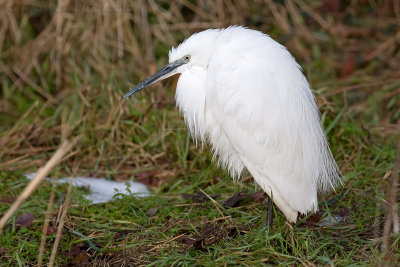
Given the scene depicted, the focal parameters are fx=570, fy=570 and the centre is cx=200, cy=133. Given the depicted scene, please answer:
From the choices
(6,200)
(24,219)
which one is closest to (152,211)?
(24,219)

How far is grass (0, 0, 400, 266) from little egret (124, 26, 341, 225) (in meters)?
0.23

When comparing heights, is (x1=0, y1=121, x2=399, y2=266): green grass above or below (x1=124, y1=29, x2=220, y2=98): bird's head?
below

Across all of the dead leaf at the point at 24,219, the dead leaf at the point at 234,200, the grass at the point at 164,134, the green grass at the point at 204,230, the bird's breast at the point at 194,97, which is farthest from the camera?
the dead leaf at the point at 234,200

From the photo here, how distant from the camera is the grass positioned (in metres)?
2.66

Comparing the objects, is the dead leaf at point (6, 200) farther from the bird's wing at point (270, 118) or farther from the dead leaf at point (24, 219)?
the bird's wing at point (270, 118)

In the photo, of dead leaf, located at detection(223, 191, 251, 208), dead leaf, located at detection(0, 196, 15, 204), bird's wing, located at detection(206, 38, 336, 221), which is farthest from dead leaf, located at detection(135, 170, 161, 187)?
bird's wing, located at detection(206, 38, 336, 221)

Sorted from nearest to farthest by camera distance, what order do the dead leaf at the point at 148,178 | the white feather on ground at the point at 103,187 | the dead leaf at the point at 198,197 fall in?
the dead leaf at the point at 198,197
the white feather on ground at the point at 103,187
the dead leaf at the point at 148,178

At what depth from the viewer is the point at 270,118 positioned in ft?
8.63

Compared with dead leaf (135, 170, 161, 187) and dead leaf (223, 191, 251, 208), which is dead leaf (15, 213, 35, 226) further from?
dead leaf (223, 191, 251, 208)

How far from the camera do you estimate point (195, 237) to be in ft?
8.94

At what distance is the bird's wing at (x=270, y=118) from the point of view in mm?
2611

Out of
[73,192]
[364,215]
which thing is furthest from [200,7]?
[364,215]

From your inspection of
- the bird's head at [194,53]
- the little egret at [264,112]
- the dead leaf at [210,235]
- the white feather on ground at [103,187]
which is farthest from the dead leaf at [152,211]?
the bird's head at [194,53]

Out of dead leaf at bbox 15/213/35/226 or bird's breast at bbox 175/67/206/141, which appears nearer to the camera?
bird's breast at bbox 175/67/206/141
